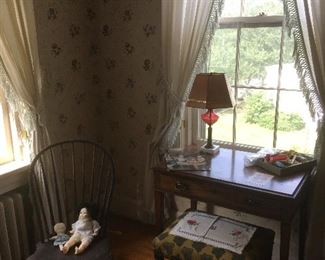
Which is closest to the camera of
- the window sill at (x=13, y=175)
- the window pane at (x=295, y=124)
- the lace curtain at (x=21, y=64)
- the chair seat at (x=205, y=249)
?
the chair seat at (x=205, y=249)

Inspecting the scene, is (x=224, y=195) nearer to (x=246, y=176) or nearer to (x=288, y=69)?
(x=246, y=176)

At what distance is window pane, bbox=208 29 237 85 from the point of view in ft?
6.87

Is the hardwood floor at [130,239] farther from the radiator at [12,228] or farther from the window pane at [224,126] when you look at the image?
the window pane at [224,126]

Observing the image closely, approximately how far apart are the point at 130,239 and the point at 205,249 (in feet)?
3.37

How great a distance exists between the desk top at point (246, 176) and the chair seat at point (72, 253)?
55cm

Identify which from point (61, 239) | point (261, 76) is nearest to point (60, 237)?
point (61, 239)

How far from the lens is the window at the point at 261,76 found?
1959mm

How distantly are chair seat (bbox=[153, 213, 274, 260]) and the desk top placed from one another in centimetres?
25

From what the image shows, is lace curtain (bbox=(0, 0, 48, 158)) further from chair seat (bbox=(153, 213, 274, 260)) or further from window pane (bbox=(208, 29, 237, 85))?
window pane (bbox=(208, 29, 237, 85))

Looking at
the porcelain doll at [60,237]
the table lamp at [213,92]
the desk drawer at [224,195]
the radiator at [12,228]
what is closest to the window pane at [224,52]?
the table lamp at [213,92]

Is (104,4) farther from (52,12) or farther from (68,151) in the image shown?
(68,151)

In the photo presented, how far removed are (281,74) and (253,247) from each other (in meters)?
1.03

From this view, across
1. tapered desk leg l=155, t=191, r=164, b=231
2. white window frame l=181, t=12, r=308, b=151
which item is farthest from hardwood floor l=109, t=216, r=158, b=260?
white window frame l=181, t=12, r=308, b=151

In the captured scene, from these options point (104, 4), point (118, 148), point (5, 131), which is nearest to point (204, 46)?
point (104, 4)
